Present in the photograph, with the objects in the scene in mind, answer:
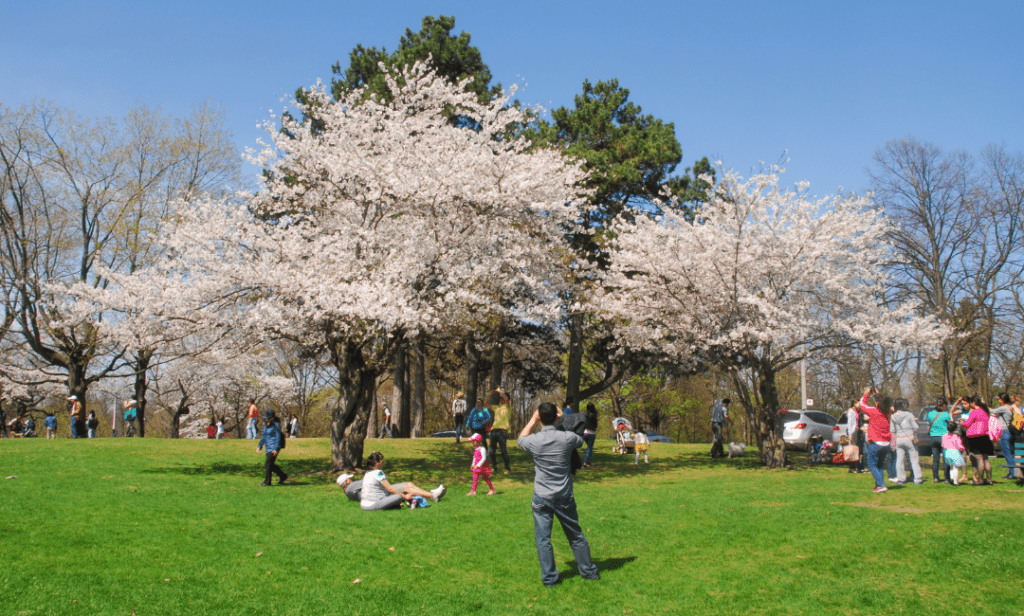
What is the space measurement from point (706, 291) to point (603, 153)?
21.1ft

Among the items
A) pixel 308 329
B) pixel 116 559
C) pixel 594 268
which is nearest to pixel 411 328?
pixel 308 329

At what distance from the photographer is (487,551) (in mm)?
7383

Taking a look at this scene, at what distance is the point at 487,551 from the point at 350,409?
7435 mm

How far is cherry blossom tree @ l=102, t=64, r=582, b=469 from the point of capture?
12.9 m

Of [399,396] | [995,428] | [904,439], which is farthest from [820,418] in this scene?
[399,396]

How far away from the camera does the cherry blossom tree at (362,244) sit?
42.5 feet

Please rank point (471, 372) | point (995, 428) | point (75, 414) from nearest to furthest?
point (995, 428) → point (75, 414) → point (471, 372)

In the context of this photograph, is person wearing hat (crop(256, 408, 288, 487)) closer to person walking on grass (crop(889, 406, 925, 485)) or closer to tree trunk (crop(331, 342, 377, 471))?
tree trunk (crop(331, 342, 377, 471))

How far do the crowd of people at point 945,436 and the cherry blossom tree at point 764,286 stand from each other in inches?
141

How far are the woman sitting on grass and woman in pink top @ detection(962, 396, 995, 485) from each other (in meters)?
9.51

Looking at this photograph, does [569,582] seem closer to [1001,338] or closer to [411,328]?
[411,328]

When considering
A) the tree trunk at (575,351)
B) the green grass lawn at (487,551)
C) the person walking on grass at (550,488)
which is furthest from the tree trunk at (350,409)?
the tree trunk at (575,351)

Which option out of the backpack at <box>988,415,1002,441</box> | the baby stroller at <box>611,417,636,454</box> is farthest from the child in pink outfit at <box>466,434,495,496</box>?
the baby stroller at <box>611,417,636,454</box>

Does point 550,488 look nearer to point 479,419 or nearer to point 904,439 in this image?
point 479,419
